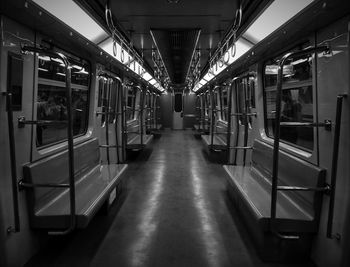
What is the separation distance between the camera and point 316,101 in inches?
104

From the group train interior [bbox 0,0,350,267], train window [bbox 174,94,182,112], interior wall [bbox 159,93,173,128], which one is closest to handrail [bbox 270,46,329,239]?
train interior [bbox 0,0,350,267]

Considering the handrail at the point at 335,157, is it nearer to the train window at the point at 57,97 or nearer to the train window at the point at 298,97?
the train window at the point at 298,97

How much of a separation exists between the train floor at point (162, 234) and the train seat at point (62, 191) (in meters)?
0.38

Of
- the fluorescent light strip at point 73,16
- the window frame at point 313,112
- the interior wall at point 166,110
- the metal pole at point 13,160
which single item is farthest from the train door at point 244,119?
the interior wall at point 166,110

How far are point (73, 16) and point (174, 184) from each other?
3165 mm

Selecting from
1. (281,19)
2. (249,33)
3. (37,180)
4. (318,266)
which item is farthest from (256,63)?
(37,180)

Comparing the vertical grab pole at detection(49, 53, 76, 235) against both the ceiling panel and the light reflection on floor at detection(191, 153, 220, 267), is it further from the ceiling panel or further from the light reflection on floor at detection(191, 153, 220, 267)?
the ceiling panel

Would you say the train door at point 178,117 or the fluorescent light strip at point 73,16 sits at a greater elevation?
the fluorescent light strip at point 73,16

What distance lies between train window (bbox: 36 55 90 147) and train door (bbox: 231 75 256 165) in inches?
97.6

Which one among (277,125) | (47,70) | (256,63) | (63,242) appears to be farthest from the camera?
(256,63)

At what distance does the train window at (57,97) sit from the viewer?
10.2 feet

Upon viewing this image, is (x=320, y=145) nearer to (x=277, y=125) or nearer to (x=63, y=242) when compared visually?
(x=277, y=125)

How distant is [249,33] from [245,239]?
10.3 feet

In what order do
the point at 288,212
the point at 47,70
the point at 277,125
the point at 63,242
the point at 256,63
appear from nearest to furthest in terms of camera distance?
1. the point at 277,125
2. the point at 288,212
3. the point at 63,242
4. the point at 47,70
5. the point at 256,63
